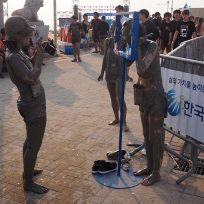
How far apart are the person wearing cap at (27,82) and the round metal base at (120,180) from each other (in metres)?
0.72

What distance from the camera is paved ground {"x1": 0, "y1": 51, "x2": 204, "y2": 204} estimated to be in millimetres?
3891

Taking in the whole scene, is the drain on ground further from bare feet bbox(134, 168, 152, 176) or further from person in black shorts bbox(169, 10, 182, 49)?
person in black shorts bbox(169, 10, 182, 49)

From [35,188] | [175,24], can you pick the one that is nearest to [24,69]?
[35,188]

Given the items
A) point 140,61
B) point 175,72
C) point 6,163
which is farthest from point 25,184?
point 175,72

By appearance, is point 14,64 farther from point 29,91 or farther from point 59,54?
point 59,54

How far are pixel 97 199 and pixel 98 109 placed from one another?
11.5 ft

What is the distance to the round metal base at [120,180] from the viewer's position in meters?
4.13

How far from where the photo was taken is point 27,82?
3.42 meters

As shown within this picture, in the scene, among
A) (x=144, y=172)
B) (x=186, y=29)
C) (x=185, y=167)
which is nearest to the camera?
(x=144, y=172)

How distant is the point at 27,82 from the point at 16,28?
0.53m

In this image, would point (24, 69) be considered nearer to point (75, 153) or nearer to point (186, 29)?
point (75, 153)

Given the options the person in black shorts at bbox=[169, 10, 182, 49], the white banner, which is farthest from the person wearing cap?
the person in black shorts at bbox=[169, 10, 182, 49]

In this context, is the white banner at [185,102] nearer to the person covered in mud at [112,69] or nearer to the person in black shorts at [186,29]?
the person covered in mud at [112,69]

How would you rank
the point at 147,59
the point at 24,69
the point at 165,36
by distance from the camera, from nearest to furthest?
the point at 24,69 < the point at 147,59 < the point at 165,36
